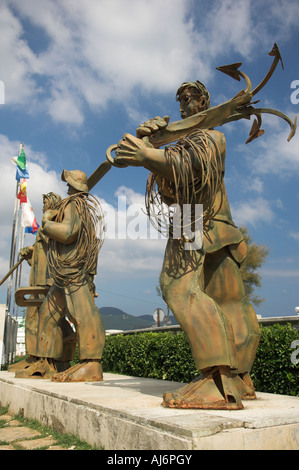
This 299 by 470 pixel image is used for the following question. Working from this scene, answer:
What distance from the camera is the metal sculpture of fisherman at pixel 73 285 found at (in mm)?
4270

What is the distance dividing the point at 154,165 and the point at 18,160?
12788 millimetres

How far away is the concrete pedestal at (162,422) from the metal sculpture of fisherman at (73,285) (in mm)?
1215

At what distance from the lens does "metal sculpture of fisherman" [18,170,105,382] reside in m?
4.27

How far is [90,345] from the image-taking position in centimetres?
426

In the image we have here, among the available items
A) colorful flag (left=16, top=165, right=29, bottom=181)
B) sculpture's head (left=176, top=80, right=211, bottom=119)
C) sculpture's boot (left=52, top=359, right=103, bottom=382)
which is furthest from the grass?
colorful flag (left=16, top=165, right=29, bottom=181)

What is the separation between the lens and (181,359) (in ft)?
19.4

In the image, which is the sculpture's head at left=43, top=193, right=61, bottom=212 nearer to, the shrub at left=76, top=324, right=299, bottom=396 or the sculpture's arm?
the sculpture's arm

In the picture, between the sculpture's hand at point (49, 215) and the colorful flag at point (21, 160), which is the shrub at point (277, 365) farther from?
the colorful flag at point (21, 160)

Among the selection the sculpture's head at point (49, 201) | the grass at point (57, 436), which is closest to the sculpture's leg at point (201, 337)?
the grass at point (57, 436)

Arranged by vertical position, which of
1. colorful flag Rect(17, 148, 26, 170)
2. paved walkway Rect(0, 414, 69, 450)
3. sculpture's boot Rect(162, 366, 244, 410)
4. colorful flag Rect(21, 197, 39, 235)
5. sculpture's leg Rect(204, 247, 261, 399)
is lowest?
paved walkway Rect(0, 414, 69, 450)

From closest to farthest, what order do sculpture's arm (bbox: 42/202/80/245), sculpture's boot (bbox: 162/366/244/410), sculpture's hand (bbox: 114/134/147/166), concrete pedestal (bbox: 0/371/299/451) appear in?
concrete pedestal (bbox: 0/371/299/451) < sculpture's boot (bbox: 162/366/244/410) < sculpture's hand (bbox: 114/134/147/166) < sculpture's arm (bbox: 42/202/80/245)

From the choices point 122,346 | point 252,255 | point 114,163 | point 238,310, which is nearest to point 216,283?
point 238,310

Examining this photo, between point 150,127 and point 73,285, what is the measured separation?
7.06 feet

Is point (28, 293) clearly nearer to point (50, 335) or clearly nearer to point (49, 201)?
point (50, 335)
